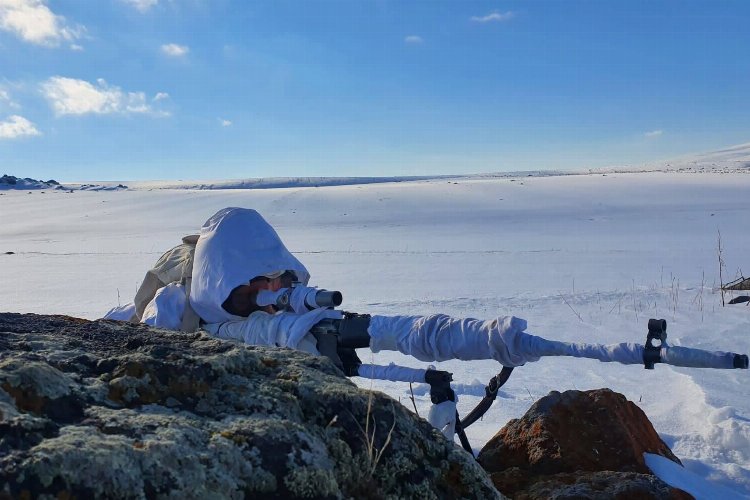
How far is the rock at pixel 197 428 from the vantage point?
113cm

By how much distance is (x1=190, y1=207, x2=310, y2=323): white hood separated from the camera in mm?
2941

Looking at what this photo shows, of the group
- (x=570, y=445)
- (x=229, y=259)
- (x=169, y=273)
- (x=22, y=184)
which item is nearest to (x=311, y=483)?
(x=570, y=445)

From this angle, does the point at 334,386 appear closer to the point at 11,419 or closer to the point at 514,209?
the point at 11,419

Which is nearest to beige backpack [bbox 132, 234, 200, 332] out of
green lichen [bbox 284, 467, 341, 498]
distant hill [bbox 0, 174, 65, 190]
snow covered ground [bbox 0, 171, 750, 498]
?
snow covered ground [bbox 0, 171, 750, 498]

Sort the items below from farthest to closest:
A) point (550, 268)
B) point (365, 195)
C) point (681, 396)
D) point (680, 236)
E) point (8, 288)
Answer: point (365, 195), point (680, 236), point (550, 268), point (8, 288), point (681, 396)

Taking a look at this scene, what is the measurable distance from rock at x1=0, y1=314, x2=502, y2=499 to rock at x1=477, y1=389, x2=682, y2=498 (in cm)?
98

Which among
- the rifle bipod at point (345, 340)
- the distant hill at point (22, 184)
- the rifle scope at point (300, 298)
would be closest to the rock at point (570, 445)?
the rifle bipod at point (345, 340)

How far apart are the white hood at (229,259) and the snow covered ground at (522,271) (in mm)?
1463

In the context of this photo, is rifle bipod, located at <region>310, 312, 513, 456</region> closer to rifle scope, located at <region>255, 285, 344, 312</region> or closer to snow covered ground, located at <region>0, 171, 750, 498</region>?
rifle scope, located at <region>255, 285, 344, 312</region>

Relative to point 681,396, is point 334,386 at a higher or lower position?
higher

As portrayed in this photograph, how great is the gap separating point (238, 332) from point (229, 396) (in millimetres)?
1375

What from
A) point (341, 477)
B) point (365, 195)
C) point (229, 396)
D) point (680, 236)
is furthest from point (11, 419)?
point (365, 195)

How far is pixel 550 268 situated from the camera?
11664 mm

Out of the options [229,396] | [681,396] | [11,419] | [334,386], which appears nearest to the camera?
[11,419]
